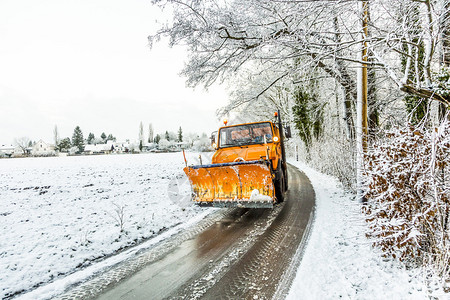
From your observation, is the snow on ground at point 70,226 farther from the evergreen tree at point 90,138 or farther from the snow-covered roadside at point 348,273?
the evergreen tree at point 90,138

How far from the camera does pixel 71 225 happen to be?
5.77 m

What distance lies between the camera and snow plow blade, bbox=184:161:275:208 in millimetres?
5395

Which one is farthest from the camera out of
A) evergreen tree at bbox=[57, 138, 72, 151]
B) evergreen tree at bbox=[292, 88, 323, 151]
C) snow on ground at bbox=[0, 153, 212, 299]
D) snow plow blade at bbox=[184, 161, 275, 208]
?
evergreen tree at bbox=[57, 138, 72, 151]

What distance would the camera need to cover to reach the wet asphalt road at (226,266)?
287 cm

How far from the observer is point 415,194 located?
2.68 m

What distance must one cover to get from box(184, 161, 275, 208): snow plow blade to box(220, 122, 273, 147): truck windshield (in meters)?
1.53

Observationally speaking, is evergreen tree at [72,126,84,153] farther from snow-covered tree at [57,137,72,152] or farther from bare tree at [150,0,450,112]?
bare tree at [150,0,450,112]

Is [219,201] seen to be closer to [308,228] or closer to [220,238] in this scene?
[220,238]

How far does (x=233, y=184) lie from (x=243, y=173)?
41 centimetres

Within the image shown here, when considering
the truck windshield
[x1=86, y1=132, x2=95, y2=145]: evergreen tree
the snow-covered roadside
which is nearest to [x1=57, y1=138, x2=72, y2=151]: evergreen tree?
[x1=86, y1=132, x2=95, y2=145]: evergreen tree

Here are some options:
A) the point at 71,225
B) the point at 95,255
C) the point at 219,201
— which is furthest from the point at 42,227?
the point at 219,201

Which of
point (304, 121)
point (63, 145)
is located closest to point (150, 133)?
point (63, 145)

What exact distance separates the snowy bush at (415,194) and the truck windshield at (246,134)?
4.15m

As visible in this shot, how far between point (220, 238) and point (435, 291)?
3.06 meters
